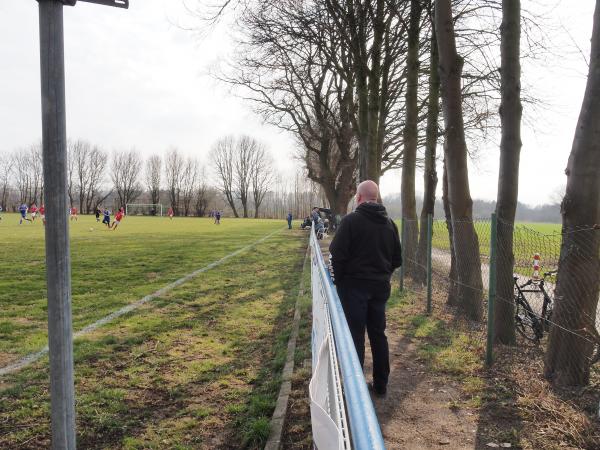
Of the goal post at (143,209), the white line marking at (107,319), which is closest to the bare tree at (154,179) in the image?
the goal post at (143,209)

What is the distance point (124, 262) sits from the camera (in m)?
14.7

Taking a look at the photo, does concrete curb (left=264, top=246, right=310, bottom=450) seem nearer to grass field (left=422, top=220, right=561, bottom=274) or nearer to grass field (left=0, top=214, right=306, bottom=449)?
grass field (left=0, top=214, right=306, bottom=449)

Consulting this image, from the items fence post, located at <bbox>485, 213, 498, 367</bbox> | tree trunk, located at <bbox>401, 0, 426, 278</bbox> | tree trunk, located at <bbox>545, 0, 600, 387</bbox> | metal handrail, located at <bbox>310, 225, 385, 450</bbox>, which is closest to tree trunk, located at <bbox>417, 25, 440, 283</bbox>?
tree trunk, located at <bbox>401, 0, 426, 278</bbox>

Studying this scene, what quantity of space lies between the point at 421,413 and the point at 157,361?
3.09 meters

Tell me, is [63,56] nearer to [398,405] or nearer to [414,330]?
[398,405]

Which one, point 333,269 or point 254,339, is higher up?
point 333,269

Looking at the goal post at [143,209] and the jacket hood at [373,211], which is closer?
the jacket hood at [373,211]

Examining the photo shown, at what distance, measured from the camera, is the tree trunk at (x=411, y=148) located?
38.9 ft

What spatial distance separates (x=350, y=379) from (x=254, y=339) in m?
5.74

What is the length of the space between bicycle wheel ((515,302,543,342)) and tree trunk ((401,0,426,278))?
3.97m

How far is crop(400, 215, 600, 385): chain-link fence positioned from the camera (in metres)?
4.90

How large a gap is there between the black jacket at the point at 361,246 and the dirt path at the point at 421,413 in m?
1.24

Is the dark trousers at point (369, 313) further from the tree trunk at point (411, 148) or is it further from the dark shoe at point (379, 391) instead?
the tree trunk at point (411, 148)

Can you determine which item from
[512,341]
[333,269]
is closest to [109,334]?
[333,269]
